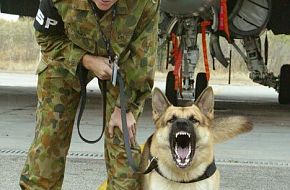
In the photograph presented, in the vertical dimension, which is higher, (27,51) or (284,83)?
(284,83)

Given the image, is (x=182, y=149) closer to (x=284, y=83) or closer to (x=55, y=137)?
(x=55, y=137)

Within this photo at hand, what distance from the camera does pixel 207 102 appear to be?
3809 mm

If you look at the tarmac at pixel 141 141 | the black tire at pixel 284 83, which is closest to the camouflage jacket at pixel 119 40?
the tarmac at pixel 141 141

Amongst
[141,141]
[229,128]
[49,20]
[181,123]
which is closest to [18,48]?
[141,141]

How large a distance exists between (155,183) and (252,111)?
28.1ft

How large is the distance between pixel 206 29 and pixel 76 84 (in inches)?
251

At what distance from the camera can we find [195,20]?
30.1 feet

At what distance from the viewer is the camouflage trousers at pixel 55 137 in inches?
136

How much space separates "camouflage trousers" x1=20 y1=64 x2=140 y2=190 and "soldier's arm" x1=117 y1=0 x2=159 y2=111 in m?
0.15

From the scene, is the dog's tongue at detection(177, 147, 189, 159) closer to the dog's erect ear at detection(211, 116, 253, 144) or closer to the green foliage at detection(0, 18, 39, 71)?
the dog's erect ear at detection(211, 116, 253, 144)

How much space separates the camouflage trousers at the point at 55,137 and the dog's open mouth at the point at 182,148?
25 centimetres

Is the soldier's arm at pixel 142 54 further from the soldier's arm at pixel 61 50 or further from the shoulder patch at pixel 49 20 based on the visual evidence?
the shoulder patch at pixel 49 20

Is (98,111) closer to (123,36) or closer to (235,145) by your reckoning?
(235,145)

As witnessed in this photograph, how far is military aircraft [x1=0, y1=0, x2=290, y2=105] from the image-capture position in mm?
8727
